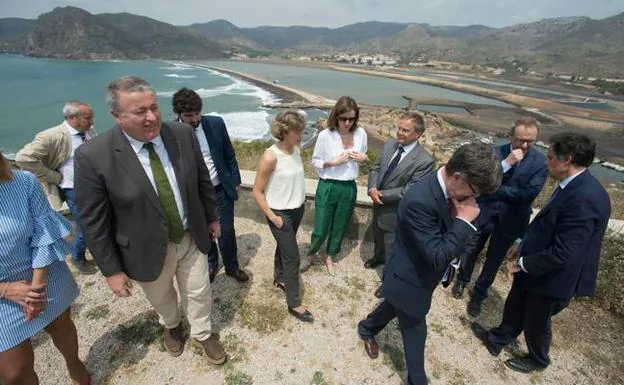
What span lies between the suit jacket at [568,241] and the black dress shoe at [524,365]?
80 cm

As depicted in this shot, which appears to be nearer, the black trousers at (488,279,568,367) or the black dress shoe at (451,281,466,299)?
the black trousers at (488,279,568,367)

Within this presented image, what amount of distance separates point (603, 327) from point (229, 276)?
3.99m

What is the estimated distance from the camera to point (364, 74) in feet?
346

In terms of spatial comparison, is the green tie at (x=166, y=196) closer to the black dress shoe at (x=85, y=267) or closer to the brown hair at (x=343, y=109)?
the brown hair at (x=343, y=109)

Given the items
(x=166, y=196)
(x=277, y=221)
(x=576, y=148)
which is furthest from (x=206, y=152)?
(x=576, y=148)

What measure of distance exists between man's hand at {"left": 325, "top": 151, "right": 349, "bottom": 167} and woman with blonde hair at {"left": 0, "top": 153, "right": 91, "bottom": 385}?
232 cm

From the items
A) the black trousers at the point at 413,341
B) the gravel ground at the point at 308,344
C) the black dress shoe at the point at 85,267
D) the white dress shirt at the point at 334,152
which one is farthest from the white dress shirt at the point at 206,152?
the black trousers at the point at 413,341

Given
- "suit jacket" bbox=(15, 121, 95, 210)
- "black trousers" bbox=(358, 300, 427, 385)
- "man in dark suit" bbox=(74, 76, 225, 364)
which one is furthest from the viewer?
"suit jacket" bbox=(15, 121, 95, 210)

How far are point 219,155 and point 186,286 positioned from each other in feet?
4.37

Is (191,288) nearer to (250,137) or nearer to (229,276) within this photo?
(229,276)

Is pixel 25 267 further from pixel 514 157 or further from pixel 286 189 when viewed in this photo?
pixel 514 157

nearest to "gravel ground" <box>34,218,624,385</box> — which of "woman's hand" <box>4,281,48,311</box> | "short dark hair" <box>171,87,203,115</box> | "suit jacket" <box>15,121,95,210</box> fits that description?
"woman's hand" <box>4,281,48,311</box>

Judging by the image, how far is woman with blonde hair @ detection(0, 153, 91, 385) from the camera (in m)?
1.73

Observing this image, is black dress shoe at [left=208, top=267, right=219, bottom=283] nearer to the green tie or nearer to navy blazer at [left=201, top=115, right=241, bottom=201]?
navy blazer at [left=201, top=115, right=241, bottom=201]
